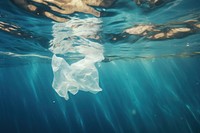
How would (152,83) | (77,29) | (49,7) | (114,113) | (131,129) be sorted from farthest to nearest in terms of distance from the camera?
(152,83)
(114,113)
(131,129)
(77,29)
(49,7)

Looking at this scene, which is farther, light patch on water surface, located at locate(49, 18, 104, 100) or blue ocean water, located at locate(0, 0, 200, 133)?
light patch on water surface, located at locate(49, 18, 104, 100)

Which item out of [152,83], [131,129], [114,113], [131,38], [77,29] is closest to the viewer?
[77,29]

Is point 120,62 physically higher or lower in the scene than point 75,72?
lower

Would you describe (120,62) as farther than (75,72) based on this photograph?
Yes

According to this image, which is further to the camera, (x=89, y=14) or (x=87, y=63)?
(x=87, y=63)

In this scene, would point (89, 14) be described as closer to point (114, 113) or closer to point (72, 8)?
point (72, 8)

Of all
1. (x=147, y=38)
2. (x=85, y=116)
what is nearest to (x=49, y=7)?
(x=147, y=38)

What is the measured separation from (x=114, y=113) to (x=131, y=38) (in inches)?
806

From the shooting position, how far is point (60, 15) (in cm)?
1004

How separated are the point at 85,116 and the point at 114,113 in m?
4.58

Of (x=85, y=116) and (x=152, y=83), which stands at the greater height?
(x=85, y=116)

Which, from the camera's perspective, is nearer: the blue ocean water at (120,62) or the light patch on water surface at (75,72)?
the blue ocean water at (120,62)

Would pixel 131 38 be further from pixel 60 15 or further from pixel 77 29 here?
pixel 60 15

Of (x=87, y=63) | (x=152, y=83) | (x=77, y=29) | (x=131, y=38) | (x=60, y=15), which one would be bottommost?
(x=152, y=83)
